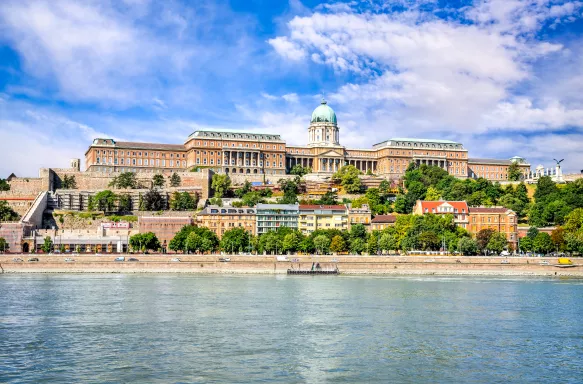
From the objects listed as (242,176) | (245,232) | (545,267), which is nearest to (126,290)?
(245,232)

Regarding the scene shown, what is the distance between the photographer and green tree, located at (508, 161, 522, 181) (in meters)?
130

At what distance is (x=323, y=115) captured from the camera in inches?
5399

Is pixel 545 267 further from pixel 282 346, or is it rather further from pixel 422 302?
pixel 282 346

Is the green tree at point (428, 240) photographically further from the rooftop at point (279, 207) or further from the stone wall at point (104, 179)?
the stone wall at point (104, 179)

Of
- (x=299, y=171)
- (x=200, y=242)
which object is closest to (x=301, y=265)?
(x=200, y=242)

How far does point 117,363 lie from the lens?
24.2m

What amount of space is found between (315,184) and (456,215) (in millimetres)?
29922

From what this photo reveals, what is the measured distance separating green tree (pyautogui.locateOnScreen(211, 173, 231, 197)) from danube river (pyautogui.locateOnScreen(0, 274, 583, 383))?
179ft

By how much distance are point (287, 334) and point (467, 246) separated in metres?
50.3

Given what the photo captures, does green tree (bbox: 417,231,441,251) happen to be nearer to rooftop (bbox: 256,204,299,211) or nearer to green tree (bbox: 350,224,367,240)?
green tree (bbox: 350,224,367,240)

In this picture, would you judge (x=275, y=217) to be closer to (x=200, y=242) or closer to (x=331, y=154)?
(x=200, y=242)

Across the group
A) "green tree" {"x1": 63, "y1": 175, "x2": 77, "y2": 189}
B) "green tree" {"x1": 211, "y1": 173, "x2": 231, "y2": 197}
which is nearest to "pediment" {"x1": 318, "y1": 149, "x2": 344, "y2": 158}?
"green tree" {"x1": 211, "y1": 173, "x2": 231, "y2": 197}

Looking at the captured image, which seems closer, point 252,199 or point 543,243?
point 543,243

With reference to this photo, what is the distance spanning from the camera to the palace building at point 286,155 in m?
120
